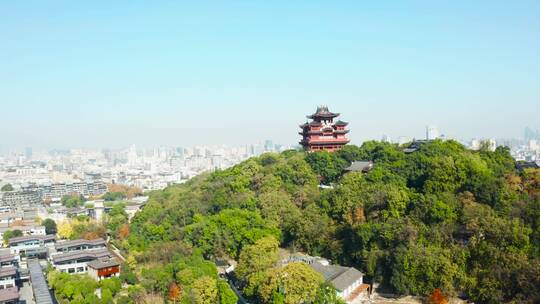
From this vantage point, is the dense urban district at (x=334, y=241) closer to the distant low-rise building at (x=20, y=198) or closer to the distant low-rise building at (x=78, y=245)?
the distant low-rise building at (x=78, y=245)

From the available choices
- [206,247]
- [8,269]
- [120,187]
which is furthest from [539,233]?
[120,187]

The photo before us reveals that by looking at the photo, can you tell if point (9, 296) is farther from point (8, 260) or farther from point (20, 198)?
point (20, 198)

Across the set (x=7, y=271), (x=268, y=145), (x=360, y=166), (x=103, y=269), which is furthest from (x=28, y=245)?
(x=268, y=145)

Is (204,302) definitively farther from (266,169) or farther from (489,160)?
(489,160)

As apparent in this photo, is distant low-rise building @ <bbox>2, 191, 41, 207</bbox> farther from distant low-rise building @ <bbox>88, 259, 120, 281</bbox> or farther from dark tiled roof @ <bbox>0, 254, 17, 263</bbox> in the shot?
distant low-rise building @ <bbox>88, 259, 120, 281</bbox>

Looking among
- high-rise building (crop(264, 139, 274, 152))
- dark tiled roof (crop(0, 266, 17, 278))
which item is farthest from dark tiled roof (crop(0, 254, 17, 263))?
high-rise building (crop(264, 139, 274, 152))
